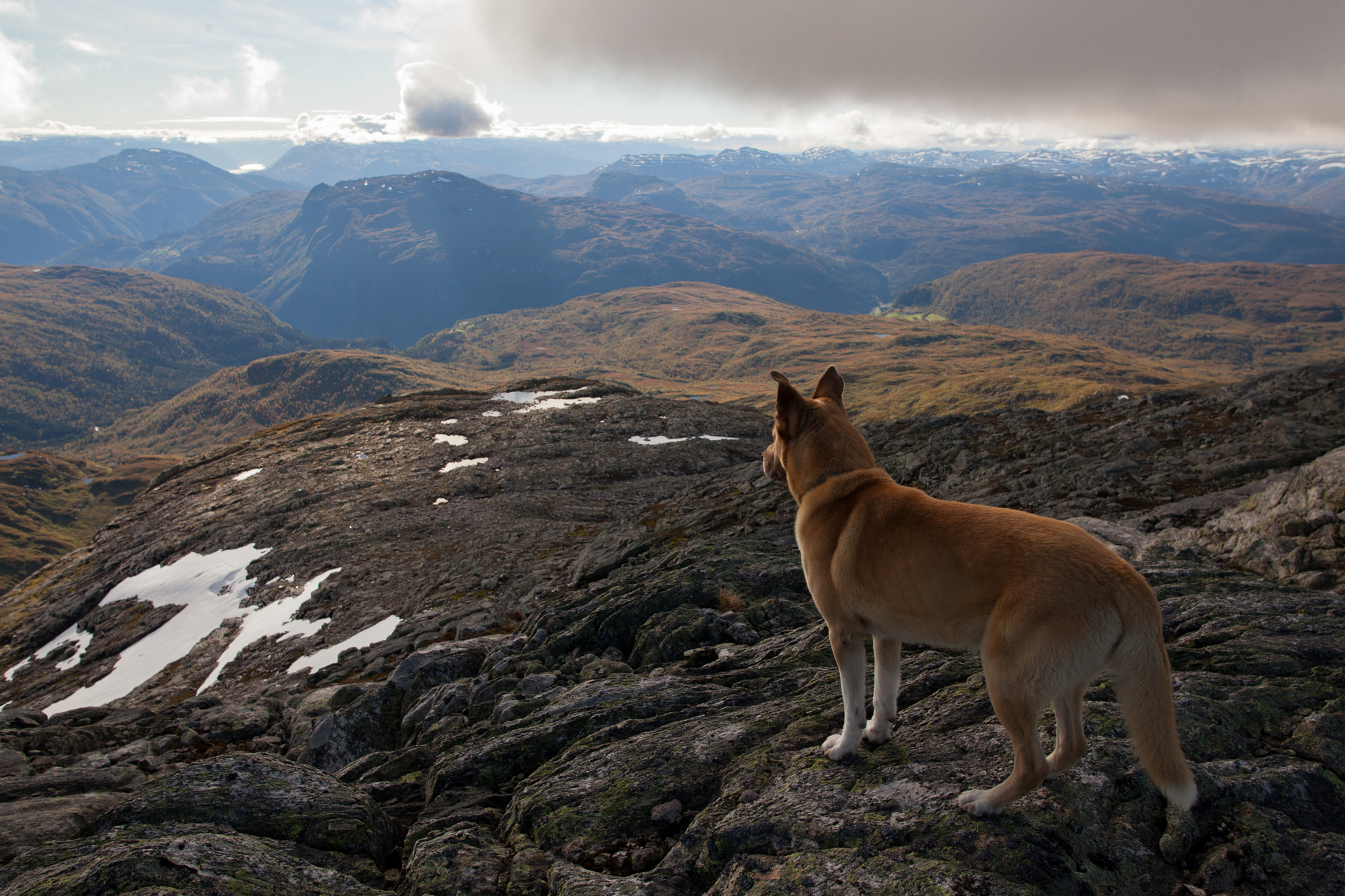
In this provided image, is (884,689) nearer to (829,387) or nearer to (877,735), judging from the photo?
(877,735)

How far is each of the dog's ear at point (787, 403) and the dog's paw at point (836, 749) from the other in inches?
151

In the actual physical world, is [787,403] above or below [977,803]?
above

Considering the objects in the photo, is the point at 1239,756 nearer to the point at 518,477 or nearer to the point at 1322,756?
the point at 1322,756

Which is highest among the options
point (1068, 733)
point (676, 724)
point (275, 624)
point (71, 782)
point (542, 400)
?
point (1068, 733)

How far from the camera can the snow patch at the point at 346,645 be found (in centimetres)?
2750

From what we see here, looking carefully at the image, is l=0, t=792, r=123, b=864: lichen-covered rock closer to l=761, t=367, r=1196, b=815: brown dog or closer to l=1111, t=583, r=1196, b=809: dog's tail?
l=761, t=367, r=1196, b=815: brown dog

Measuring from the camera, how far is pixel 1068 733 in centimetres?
610

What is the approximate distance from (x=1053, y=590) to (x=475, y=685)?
13922 millimetres

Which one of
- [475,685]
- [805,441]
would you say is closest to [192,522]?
[475,685]

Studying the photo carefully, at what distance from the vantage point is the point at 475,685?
15852 mm

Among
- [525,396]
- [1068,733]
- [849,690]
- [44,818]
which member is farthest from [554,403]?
[1068,733]

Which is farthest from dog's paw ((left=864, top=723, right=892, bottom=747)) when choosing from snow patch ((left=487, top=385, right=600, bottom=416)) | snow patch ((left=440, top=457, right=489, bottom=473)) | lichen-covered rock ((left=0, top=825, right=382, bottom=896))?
snow patch ((left=487, top=385, right=600, bottom=416))

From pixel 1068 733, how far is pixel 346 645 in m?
30.0

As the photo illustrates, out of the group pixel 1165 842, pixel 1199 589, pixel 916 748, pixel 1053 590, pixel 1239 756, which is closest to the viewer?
pixel 1053 590
